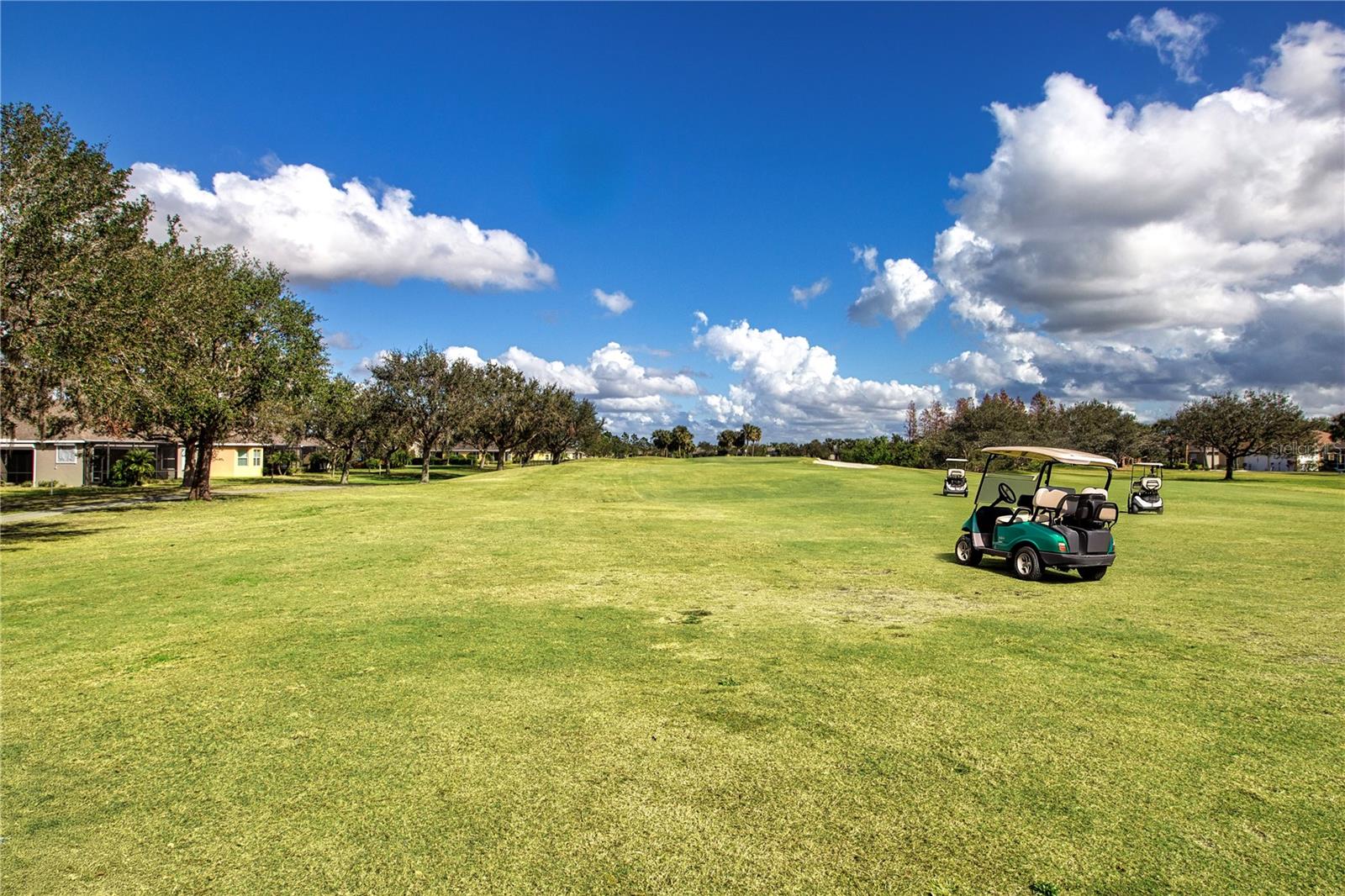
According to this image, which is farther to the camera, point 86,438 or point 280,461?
point 280,461

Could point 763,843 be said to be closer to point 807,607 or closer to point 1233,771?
point 1233,771

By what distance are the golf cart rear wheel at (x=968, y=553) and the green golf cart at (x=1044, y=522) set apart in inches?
0.7

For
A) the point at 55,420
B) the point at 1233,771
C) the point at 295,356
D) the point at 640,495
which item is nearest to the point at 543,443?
the point at 640,495

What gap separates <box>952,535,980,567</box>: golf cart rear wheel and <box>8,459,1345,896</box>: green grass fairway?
4.14ft

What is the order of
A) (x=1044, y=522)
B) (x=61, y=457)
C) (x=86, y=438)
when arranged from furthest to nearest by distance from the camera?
A: (x=86, y=438)
(x=61, y=457)
(x=1044, y=522)

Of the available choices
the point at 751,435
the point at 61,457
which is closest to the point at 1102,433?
the point at 751,435

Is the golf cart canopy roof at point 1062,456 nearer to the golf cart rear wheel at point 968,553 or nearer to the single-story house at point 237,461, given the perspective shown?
the golf cart rear wheel at point 968,553

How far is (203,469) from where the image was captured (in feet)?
97.9

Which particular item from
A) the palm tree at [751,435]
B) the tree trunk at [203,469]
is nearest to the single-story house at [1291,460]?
the palm tree at [751,435]

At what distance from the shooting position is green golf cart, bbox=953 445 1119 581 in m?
11.7

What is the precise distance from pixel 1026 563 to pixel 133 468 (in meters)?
51.5

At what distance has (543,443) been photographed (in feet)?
294

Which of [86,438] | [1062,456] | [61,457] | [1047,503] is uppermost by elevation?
[1062,456]

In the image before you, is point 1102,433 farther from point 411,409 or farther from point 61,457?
point 61,457
